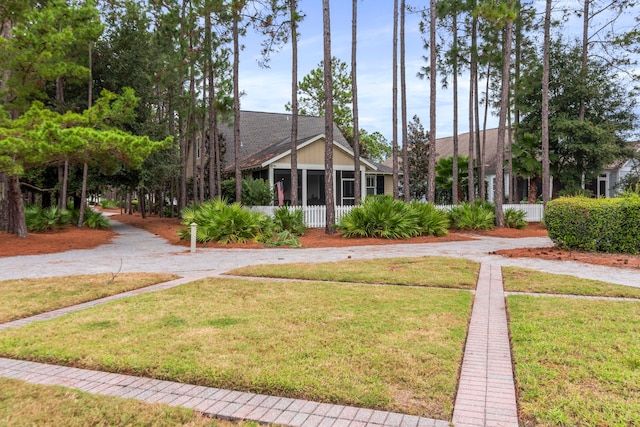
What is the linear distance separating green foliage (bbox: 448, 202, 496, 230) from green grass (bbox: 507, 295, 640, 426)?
43.2 ft

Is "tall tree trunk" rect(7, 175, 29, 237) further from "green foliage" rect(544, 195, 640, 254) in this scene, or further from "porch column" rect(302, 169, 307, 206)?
"green foliage" rect(544, 195, 640, 254)

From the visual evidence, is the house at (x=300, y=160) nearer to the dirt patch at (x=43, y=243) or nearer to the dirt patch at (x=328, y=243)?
the dirt patch at (x=328, y=243)

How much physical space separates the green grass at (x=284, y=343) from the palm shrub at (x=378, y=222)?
9.36 metres

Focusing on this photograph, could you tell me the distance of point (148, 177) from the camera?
2378cm

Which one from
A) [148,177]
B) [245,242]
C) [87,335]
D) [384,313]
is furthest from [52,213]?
[384,313]

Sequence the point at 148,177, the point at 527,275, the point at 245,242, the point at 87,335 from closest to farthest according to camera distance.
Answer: the point at 87,335 < the point at 527,275 < the point at 245,242 < the point at 148,177

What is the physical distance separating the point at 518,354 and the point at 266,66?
18.4m

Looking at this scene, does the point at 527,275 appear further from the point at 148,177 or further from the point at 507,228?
the point at 148,177

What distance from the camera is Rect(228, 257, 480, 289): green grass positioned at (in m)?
7.93

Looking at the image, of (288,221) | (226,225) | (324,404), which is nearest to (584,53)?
(288,221)

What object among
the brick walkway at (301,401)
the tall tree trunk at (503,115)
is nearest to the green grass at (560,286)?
the brick walkway at (301,401)

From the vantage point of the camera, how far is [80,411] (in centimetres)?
304

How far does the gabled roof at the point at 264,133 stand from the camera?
28684 mm

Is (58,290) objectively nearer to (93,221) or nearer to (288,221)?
(288,221)
